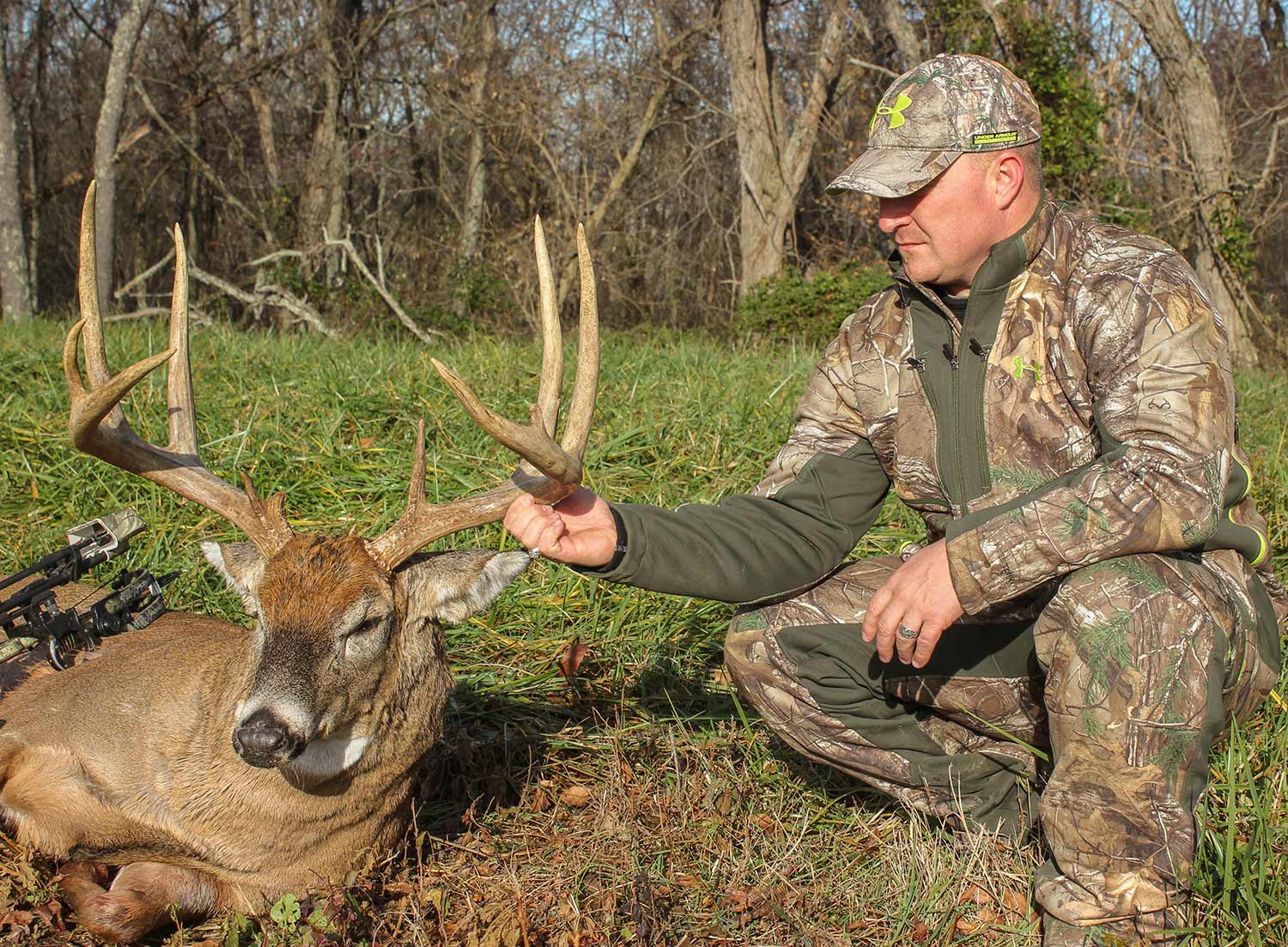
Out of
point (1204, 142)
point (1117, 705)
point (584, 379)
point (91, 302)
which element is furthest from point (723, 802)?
point (1204, 142)

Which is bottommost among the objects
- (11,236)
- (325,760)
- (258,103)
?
(325,760)

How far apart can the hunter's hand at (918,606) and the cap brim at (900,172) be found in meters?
0.91

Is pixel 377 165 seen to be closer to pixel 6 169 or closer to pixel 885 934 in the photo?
pixel 6 169

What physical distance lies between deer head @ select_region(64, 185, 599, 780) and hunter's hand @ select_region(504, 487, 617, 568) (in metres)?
0.05

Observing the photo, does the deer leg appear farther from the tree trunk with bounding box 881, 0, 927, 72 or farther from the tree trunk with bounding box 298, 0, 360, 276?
the tree trunk with bounding box 298, 0, 360, 276

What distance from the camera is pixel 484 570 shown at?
3.13 m

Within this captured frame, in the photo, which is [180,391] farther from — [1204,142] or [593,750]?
[1204,142]

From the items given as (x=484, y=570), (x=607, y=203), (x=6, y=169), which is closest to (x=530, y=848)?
(x=484, y=570)

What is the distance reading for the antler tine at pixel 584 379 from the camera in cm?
270

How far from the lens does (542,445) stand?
2.74 m

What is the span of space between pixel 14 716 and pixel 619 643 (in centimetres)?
192

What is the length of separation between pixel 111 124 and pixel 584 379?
10.4m

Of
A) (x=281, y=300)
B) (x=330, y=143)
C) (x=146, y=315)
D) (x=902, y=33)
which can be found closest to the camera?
(x=281, y=300)

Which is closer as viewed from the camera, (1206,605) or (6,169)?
(1206,605)
